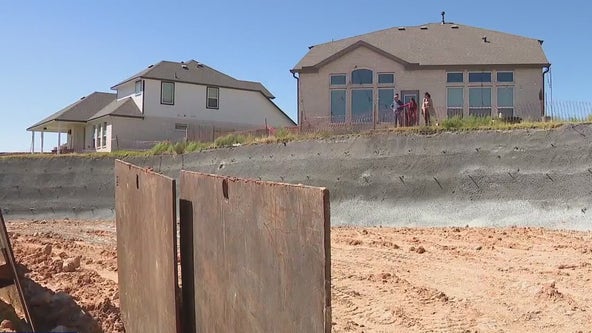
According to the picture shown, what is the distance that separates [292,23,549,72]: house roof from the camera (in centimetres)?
3102

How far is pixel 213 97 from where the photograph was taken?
144 ft

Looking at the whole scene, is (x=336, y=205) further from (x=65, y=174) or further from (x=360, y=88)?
(x=65, y=174)

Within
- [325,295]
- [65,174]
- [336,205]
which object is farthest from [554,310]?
[65,174]

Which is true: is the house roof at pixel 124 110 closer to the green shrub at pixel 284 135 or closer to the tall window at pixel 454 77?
the green shrub at pixel 284 135

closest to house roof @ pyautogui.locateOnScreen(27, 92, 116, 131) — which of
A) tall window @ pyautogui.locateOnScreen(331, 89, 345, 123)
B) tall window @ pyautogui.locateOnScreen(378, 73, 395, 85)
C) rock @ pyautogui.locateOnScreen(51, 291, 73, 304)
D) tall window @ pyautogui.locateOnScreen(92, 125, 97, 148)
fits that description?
Answer: tall window @ pyautogui.locateOnScreen(92, 125, 97, 148)

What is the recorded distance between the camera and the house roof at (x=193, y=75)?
41.8 m

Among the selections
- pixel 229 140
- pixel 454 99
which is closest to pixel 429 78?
pixel 454 99

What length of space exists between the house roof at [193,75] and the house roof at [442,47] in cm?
1057

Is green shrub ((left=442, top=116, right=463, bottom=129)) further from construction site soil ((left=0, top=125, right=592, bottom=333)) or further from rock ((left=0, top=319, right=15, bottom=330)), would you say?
rock ((left=0, top=319, right=15, bottom=330))

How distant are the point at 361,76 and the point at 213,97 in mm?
15415

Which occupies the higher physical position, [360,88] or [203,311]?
[360,88]

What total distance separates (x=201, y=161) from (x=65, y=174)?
9.44 m

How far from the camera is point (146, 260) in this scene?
17.7 feet

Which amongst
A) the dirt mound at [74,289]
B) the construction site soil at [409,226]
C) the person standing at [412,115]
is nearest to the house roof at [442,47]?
the person standing at [412,115]
